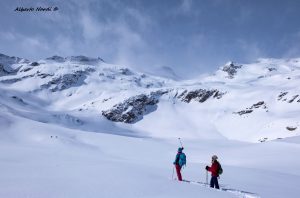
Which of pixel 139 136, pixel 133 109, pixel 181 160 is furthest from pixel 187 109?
pixel 181 160

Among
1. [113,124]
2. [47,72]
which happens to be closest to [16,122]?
[113,124]

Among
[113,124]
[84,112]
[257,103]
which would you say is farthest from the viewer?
[84,112]

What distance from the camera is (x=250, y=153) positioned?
35.6m

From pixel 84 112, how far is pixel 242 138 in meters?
61.4

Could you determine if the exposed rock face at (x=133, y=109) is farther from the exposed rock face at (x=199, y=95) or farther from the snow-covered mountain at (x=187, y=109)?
the exposed rock face at (x=199, y=95)

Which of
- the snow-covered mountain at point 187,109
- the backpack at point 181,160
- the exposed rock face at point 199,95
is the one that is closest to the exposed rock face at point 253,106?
the snow-covered mountain at point 187,109

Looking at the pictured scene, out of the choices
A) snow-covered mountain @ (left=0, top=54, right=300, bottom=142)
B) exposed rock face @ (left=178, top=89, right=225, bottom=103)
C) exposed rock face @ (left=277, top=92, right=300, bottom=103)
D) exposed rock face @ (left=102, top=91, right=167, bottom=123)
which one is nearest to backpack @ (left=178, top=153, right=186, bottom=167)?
snow-covered mountain @ (left=0, top=54, right=300, bottom=142)

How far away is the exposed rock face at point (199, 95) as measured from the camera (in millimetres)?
120300

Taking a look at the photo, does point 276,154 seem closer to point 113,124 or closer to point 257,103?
point 257,103

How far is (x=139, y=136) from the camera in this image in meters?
84.5

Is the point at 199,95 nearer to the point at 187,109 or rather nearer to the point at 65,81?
the point at 187,109

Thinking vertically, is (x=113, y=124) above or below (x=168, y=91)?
below

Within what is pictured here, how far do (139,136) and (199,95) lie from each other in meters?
45.6

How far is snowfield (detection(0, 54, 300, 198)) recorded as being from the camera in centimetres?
1062
